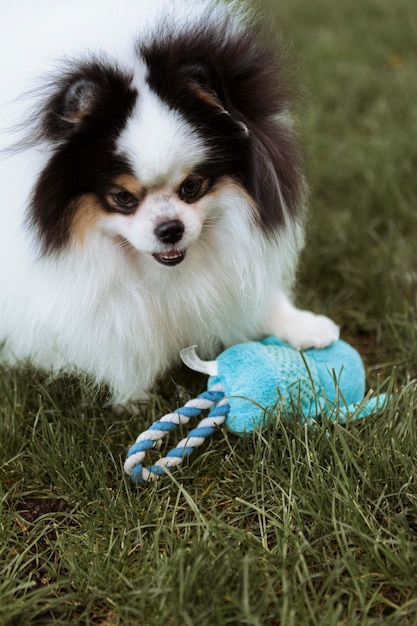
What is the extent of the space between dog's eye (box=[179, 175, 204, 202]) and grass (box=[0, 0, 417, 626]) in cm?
67

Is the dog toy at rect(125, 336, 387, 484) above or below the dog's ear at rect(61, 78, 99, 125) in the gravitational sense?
below

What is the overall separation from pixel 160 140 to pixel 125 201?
0.19 meters

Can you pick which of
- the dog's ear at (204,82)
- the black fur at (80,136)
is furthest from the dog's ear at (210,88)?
the black fur at (80,136)

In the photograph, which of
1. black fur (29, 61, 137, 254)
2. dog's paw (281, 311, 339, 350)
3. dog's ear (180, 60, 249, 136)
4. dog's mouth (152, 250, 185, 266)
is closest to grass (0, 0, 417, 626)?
dog's paw (281, 311, 339, 350)

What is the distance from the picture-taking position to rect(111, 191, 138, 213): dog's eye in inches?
74.1

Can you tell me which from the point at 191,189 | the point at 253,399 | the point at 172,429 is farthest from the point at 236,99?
the point at 172,429

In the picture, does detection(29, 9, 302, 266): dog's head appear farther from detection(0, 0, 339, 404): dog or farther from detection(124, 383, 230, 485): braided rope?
detection(124, 383, 230, 485): braided rope

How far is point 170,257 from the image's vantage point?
6.50 feet

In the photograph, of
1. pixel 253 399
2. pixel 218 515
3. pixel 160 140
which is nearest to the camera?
pixel 160 140

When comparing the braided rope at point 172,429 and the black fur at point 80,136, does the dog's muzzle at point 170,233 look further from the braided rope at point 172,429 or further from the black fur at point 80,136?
the braided rope at point 172,429

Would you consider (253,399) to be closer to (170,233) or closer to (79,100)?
(170,233)

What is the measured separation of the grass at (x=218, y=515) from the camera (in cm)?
165

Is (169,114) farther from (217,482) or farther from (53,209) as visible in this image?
(217,482)

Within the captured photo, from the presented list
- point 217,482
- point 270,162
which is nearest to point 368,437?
point 217,482
